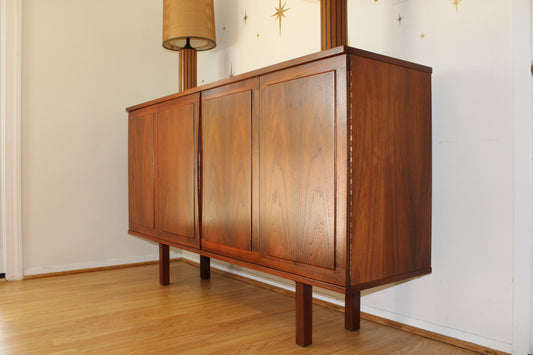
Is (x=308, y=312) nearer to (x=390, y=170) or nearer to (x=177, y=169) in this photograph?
(x=390, y=170)

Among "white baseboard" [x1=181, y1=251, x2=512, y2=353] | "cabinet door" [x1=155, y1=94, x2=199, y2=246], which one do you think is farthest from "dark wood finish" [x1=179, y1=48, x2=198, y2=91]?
"white baseboard" [x1=181, y1=251, x2=512, y2=353]

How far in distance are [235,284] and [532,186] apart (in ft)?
5.72

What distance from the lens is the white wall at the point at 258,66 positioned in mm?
1553

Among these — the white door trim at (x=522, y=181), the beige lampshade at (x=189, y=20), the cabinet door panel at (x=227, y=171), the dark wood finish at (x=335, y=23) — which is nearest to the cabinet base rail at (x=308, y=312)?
the cabinet door panel at (x=227, y=171)

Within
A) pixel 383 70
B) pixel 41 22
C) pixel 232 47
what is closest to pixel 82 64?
pixel 41 22

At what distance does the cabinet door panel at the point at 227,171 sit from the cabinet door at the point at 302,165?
4.2 inches

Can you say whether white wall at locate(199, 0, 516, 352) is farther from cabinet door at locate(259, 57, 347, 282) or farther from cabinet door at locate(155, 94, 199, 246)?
cabinet door at locate(155, 94, 199, 246)

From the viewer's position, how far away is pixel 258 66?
2.68 metres

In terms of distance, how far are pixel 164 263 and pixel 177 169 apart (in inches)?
25.3

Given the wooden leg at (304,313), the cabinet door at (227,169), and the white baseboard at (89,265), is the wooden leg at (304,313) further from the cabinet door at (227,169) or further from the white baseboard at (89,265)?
the white baseboard at (89,265)

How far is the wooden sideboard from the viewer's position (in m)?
1.40

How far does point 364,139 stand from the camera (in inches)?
55.9

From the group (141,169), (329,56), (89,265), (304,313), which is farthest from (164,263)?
(329,56)

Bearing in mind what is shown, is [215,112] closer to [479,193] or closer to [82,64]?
[479,193]
